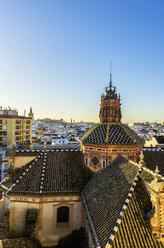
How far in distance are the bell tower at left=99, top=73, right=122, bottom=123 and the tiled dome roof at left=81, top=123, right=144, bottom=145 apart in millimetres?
974

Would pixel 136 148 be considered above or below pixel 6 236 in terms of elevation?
above

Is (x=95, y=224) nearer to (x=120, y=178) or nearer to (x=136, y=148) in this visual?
(x=120, y=178)

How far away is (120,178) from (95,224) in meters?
3.75

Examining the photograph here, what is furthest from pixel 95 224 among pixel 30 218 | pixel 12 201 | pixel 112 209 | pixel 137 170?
pixel 12 201

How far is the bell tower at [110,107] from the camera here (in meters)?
20.6

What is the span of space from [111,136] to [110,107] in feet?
14.0

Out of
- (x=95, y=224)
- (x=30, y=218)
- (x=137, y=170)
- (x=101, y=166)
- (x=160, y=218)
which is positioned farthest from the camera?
(x=101, y=166)

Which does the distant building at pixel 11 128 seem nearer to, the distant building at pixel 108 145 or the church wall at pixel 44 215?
the distant building at pixel 108 145

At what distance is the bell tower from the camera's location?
2059cm

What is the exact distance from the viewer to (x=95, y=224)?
10.5 metres

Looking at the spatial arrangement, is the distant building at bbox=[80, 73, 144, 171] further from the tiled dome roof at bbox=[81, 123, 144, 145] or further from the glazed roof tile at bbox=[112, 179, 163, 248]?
the glazed roof tile at bbox=[112, 179, 163, 248]

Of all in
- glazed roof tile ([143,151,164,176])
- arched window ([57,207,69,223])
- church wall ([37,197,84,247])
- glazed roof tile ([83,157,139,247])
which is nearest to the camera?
glazed roof tile ([83,157,139,247])

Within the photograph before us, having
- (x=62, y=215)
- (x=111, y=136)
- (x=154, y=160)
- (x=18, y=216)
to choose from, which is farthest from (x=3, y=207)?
(x=154, y=160)

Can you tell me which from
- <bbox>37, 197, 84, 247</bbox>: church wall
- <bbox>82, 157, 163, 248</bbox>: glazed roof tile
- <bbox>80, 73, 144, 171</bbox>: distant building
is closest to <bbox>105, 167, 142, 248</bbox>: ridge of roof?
<bbox>82, 157, 163, 248</bbox>: glazed roof tile
